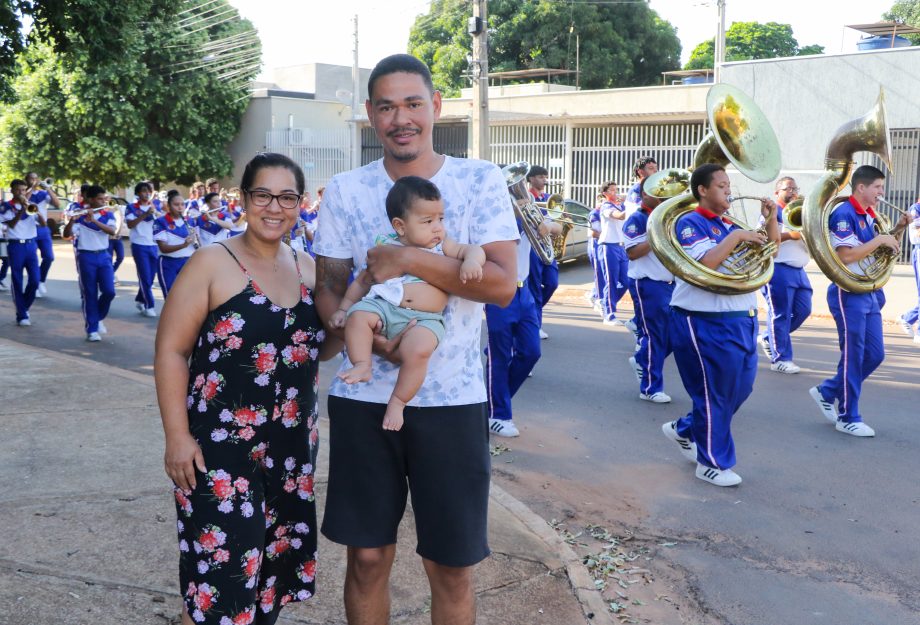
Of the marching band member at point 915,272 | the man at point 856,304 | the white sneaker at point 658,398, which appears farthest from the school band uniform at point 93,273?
the marching band member at point 915,272

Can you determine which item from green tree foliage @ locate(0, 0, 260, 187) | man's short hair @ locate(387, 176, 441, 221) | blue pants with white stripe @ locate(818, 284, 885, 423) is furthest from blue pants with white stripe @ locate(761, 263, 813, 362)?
green tree foliage @ locate(0, 0, 260, 187)

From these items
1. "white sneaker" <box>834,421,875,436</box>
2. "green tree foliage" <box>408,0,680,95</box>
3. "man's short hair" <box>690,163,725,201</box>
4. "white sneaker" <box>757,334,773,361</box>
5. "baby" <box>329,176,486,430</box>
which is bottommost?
"white sneaker" <box>834,421,875,436</box>

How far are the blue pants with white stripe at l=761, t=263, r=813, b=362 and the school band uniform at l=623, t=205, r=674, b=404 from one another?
5.50 ft

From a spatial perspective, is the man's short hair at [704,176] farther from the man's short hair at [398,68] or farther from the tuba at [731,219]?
the man's short hair at [398,68]

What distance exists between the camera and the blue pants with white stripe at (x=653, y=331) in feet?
25.9

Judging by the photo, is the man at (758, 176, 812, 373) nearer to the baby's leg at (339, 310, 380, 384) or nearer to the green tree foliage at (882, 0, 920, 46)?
the baby's leg at (339, 310, 380, 384)

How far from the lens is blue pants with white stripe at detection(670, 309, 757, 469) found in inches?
219

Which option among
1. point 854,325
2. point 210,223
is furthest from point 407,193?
point 210,223

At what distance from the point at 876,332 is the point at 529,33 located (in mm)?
32458

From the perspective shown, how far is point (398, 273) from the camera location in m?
2.82

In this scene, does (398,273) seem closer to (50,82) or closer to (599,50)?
(50,82)

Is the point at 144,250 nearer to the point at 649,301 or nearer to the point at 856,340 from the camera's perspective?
the point at 649,301

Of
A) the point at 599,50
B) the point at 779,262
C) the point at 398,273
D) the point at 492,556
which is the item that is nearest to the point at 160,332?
the point at 398,273

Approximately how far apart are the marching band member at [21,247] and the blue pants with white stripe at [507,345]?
7.61 metres
